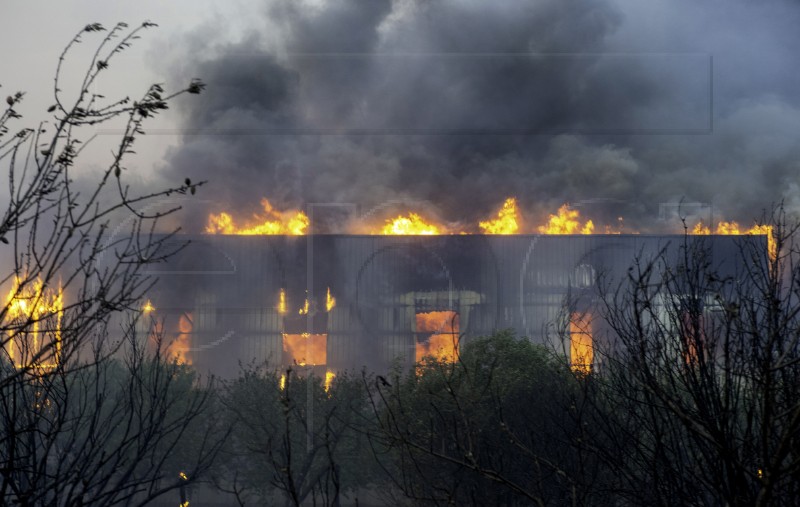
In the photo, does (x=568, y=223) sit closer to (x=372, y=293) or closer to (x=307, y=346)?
(x=372, y=293)

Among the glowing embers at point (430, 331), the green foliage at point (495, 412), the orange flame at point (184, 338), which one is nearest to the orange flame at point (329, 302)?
the glowing embers at point (430, 331)

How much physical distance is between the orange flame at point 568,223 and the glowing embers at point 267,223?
74.1ft

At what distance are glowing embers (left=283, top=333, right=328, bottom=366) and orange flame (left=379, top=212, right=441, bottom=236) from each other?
17.4 meters

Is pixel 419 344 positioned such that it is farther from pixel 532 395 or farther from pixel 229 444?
pixel 532 395

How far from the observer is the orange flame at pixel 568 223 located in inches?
2778

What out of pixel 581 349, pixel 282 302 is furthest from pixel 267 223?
pixel 581 349

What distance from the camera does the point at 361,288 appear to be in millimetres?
55406

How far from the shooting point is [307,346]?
183ft

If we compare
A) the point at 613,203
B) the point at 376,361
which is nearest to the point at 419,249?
the point at 376,361

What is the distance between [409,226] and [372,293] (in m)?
16.6

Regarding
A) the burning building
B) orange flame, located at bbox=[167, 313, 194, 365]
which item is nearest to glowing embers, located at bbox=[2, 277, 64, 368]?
the burning building

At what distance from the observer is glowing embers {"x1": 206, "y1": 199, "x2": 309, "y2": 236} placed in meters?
71.9

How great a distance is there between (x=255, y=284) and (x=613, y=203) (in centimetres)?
3634

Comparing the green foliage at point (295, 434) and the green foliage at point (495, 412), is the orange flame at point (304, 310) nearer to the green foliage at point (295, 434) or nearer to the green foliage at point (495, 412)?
the green foliage at point (295, 434)
